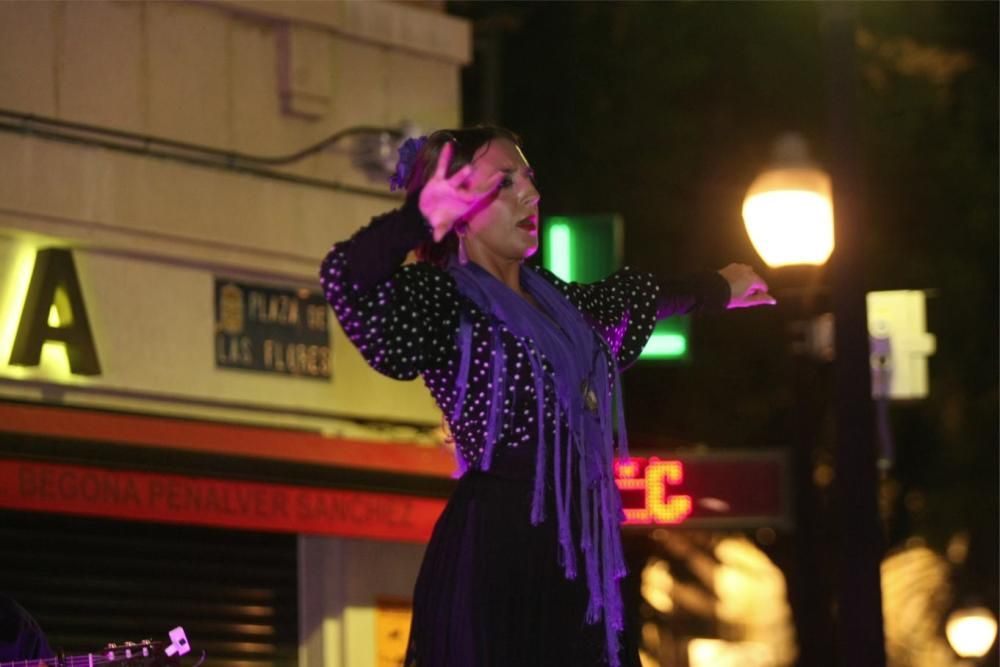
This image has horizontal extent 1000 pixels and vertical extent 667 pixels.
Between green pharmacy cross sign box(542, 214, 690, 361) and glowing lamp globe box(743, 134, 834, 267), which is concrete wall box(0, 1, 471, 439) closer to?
green pharmacy cross sign box(542, 214, 690, 361)

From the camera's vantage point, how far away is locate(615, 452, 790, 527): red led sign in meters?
10.7

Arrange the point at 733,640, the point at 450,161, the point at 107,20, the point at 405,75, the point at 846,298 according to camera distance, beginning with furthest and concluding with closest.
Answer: the point at 733,640
the point at 405,75
the point at 107,20
the point at 846,298
the point at 450,161

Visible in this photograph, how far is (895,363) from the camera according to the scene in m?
12.1

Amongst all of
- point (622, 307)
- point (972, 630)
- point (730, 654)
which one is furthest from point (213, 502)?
point (730, 654)

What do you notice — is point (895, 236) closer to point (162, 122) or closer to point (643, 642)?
point (643, 642)

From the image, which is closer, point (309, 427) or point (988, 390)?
point (309, 427)

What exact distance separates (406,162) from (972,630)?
1478 cm

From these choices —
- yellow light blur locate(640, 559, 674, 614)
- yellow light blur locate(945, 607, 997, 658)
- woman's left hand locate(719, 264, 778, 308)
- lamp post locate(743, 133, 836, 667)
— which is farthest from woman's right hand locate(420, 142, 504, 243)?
yellow light blur locate(945, 607, 997, 658)

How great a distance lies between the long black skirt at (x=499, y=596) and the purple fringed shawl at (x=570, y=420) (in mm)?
39

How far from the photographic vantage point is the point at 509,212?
4828mm

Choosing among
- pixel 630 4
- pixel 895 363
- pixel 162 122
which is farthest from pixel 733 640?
pixel 162 122

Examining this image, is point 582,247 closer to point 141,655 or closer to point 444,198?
point 141,655

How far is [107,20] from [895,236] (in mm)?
8342

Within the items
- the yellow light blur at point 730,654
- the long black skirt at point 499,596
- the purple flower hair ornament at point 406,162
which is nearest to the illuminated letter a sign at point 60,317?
the purple flower hair ornament at point 406,162
